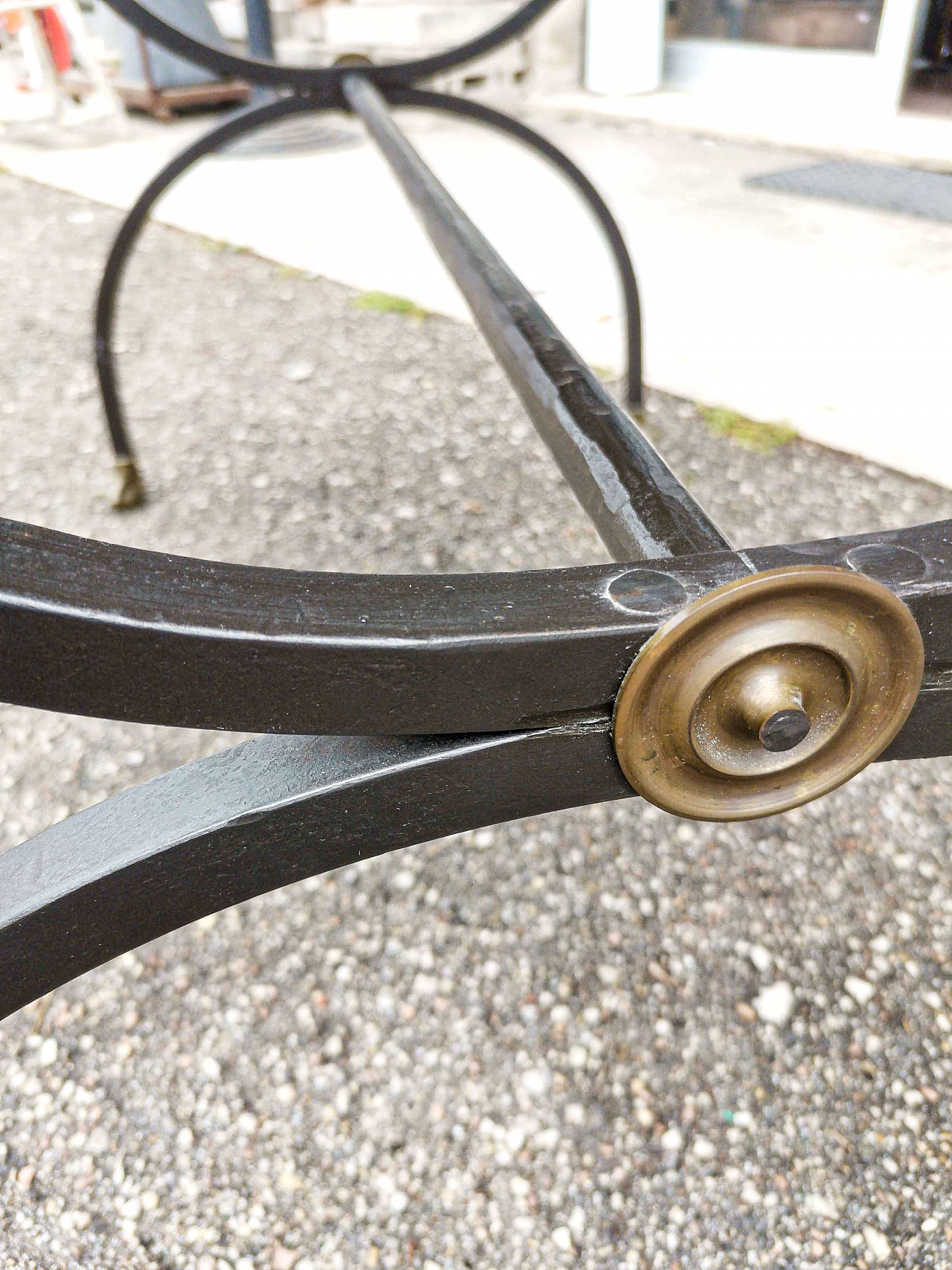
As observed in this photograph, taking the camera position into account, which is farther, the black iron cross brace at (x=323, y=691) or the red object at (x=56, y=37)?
the red object at (x=56, y=37)

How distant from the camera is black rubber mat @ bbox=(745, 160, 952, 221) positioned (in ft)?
10.2

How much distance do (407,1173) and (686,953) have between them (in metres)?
0.35

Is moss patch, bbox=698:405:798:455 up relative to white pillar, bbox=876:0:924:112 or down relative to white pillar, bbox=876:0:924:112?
down

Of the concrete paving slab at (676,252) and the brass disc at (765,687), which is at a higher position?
the brass disc at (765,687)

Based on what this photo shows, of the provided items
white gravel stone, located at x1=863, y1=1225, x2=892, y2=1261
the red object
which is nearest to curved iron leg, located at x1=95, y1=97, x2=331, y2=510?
white gravel stone, located at x1=863, y1=1225, x2=892, y2=1261

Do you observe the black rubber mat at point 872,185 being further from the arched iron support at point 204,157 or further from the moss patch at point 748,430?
the arched iron support at point 204,157

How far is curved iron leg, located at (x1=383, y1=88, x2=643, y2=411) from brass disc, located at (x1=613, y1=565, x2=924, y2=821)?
123 centimetres

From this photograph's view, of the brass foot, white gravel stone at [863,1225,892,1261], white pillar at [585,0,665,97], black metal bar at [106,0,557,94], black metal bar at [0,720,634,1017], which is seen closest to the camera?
black metal bar at [0,720,634,1017]

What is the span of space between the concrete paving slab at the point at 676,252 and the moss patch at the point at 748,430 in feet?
0.13

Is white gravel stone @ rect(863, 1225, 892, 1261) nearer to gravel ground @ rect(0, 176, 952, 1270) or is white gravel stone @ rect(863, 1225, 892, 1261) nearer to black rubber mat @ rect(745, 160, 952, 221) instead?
gravel ground @ rect(0, 176, 952, 1270)

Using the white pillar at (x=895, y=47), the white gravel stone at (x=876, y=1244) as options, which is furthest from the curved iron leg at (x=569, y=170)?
the white pillar at (x=895, y=47)

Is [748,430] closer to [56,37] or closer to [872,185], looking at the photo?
[872,185]

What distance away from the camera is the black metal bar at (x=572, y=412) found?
65 centimetres

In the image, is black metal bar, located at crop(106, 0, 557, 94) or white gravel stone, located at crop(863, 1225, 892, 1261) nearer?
white gravel stone, located at crop(863, 1225, 892, 1261)
